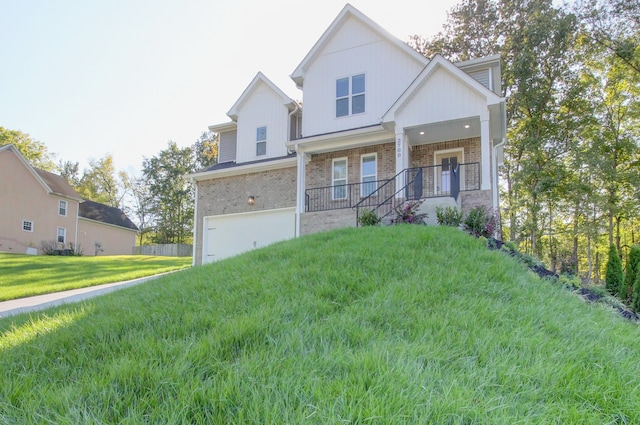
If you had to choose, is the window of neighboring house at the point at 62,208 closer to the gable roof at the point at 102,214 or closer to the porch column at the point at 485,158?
the gable roof at the point at 102,214

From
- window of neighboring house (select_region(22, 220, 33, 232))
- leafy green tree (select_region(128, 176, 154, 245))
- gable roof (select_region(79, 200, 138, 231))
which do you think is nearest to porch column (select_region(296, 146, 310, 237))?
window of neighboring house (select_region(22, 220, 33, 232))

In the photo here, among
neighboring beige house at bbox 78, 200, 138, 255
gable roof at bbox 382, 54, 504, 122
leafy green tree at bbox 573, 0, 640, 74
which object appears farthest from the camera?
neighboring beige house at bbox 78, 200, 138, 255

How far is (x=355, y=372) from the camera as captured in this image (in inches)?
85.0

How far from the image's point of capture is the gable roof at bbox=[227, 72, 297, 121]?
13.3m

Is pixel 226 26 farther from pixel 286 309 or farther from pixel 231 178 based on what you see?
pixel 286 309

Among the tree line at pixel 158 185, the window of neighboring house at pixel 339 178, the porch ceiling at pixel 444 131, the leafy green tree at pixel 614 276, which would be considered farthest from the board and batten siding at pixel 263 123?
the tree line at pixel 158 185

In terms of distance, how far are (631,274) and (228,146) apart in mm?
13129

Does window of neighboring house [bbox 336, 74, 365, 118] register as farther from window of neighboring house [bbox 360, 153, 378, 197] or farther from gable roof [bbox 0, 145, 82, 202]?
gable roof [bbox 0, 145, 82, 202]

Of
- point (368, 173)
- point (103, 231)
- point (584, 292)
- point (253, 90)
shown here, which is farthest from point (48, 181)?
point (584, 292)

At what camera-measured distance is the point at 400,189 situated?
9859 mm

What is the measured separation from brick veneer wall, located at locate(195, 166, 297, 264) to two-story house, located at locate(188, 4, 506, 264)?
4 cm

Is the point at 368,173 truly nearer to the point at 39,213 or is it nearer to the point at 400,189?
the point at 400,189

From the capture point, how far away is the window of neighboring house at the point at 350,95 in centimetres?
1177

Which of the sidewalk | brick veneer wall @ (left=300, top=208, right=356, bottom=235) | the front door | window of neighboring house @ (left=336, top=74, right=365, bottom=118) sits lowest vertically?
the sidewalk
